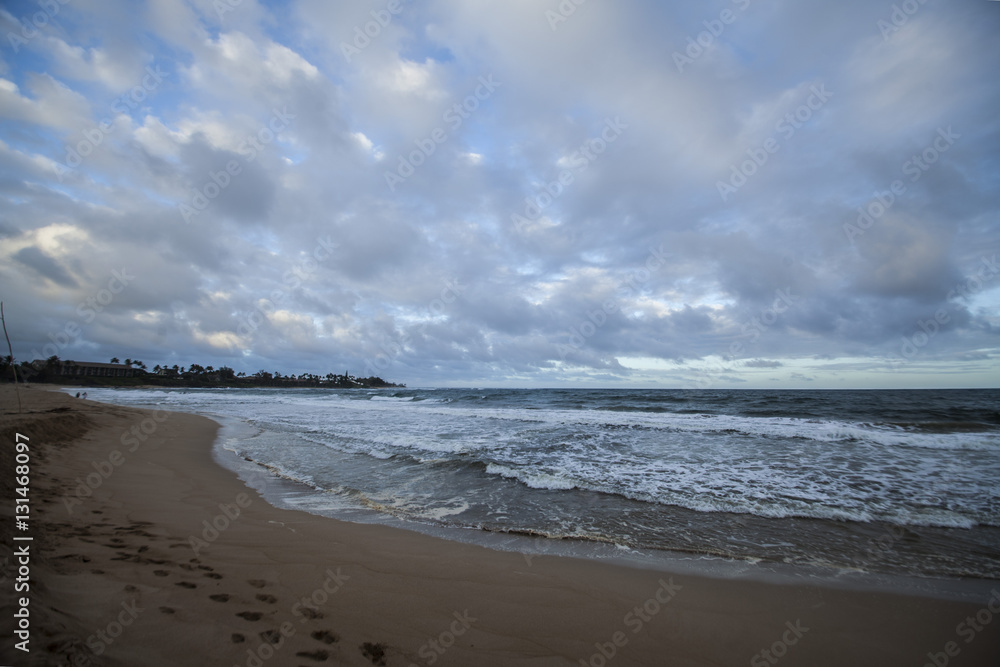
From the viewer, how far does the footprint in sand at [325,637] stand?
2.96 m

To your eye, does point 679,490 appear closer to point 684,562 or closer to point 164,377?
point 684,562

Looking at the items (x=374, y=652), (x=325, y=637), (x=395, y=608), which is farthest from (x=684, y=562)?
(x=325, y=637)

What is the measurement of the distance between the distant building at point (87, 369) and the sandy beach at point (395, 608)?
131m

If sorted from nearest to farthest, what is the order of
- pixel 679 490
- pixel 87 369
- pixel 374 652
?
pixel 374 652 → pixel 679 490 → pixel 87 369

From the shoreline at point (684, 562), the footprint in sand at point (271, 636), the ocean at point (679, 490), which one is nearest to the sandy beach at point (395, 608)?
the footprint in sand at point (271, 636)

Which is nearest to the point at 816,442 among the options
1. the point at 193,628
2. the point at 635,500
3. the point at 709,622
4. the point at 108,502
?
the point at 635,500

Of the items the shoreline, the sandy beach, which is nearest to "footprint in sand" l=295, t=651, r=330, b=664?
the sandy beach

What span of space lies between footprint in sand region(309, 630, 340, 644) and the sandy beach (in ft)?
0.04

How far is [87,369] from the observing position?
361 ft

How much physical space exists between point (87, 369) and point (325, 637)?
15930 cm

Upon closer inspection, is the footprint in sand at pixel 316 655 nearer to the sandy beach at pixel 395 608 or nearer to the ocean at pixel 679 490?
the sandy beach at pixel 395 608

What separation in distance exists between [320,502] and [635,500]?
5.88m

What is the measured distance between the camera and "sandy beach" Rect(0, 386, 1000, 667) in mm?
2748

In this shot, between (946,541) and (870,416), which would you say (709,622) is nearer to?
(946,541)
